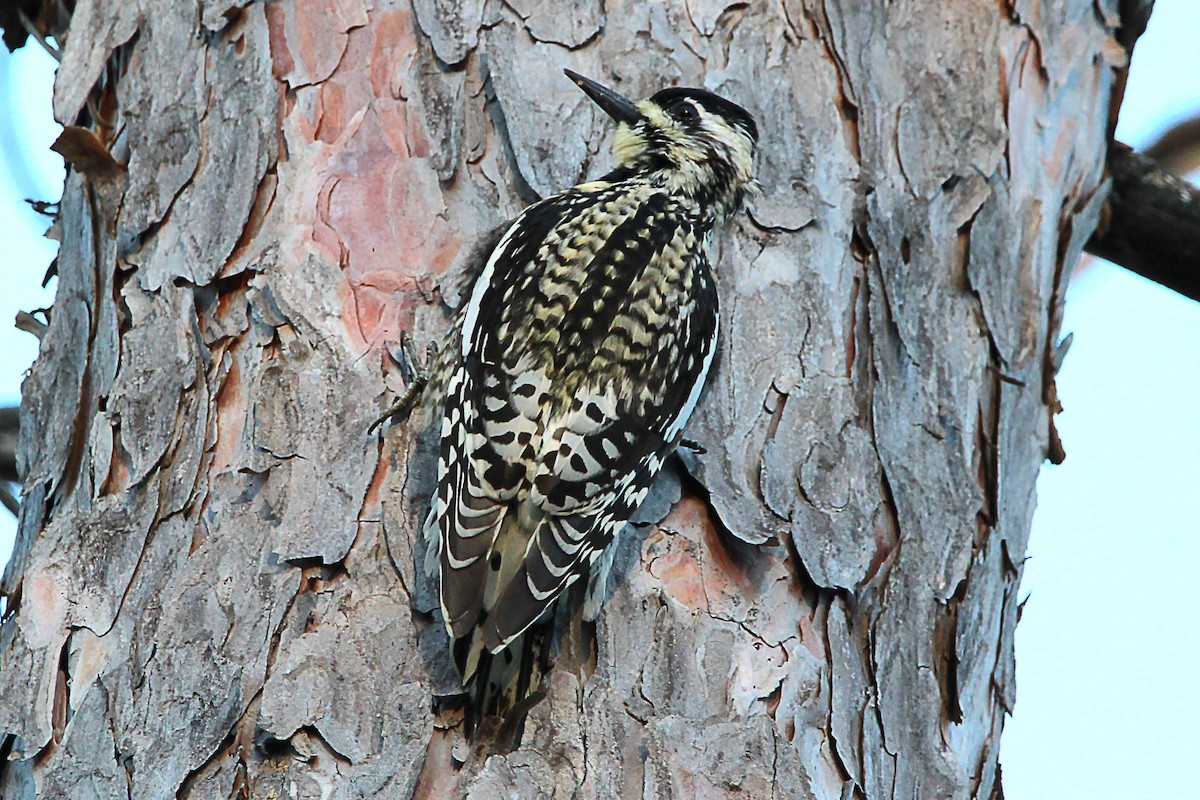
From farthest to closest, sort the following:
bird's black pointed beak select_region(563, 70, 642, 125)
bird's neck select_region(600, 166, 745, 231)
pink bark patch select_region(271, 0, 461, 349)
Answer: bird's neck select_region(600, 166, 745, 231), bird's black pointed beak select_region(563, 70, 642, 125), pink bark patch select_region(271, 0, 461, 349)

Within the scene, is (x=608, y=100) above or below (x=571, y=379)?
above

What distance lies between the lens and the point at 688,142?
3039 mm

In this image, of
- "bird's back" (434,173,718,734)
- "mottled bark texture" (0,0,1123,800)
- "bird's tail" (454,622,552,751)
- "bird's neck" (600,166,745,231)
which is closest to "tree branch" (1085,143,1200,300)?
"mottled bark texture" (0,0,1123,800)

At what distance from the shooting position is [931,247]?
297cm

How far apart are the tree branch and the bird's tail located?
7.52 feet

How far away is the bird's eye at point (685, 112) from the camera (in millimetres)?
2924

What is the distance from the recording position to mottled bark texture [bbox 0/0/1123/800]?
7.69 ft

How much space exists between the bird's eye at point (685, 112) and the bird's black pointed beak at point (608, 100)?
3.5 inches

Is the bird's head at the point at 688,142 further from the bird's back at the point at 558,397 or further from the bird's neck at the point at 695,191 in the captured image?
the bird's back at the point at 558,397

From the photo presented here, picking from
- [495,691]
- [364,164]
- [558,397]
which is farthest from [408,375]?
[495,691]

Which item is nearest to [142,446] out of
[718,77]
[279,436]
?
[279,436]

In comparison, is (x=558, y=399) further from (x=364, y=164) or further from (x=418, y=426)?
(x=364, y=164)

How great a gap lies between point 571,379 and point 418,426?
1.10ft

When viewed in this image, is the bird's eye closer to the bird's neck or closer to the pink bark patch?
the bird's neck
